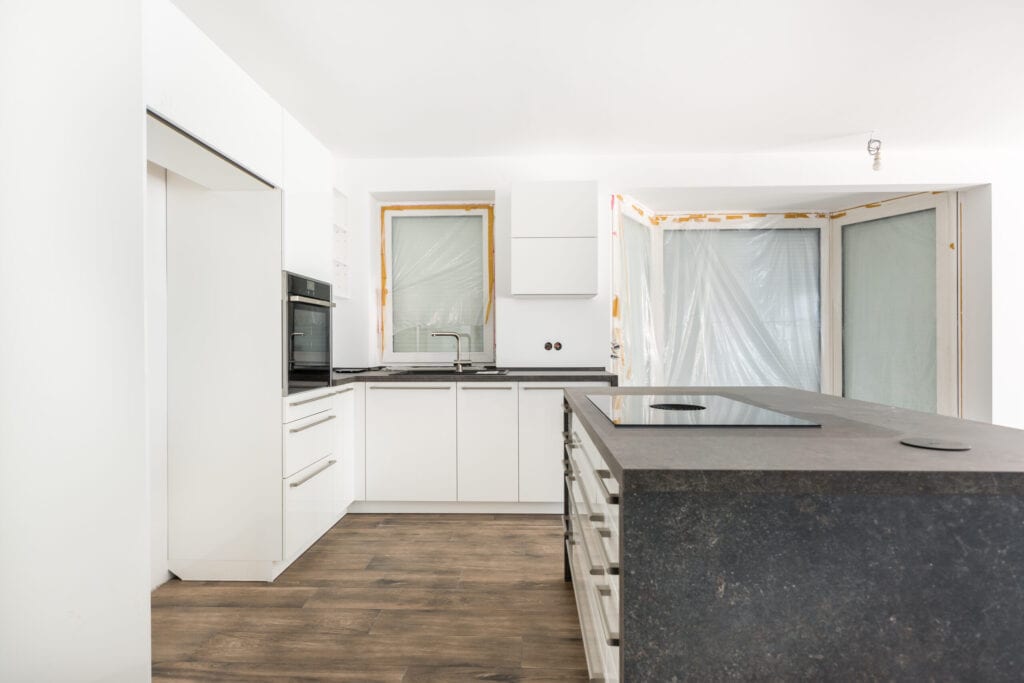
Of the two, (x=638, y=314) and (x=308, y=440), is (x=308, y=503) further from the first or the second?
(x=638, y=314)

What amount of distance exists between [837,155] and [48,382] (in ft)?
14.4

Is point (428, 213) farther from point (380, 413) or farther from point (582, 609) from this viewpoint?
point (582, 609)

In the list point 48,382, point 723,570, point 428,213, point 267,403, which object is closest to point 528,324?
point 428,213

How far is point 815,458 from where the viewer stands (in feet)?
3.21

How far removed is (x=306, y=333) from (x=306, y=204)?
0.69 m

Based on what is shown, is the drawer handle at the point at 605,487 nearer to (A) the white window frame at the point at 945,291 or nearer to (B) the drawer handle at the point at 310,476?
(B) the drawer handle at the point at 310,476

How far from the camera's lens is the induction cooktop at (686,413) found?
4.21 ft

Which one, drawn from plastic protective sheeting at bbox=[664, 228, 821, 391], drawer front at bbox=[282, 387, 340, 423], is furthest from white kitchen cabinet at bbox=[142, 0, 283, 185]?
plastic protective sheeting at bbox=[664, 228, 821, 391]

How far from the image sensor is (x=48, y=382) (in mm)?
1555

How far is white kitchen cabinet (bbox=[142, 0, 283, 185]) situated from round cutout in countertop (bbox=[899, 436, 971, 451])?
221 cm

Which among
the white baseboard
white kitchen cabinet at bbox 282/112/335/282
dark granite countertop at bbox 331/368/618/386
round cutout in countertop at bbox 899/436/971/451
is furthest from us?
the white baseboard

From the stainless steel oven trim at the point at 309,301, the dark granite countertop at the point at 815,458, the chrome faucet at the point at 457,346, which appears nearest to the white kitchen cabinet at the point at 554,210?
the chrome faucet at the point at 457,346

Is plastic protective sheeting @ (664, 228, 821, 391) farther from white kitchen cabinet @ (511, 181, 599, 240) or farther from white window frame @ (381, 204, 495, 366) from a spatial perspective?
white window frame @ (381, 204, 495, 366)

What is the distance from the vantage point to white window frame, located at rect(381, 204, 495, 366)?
165 inches
